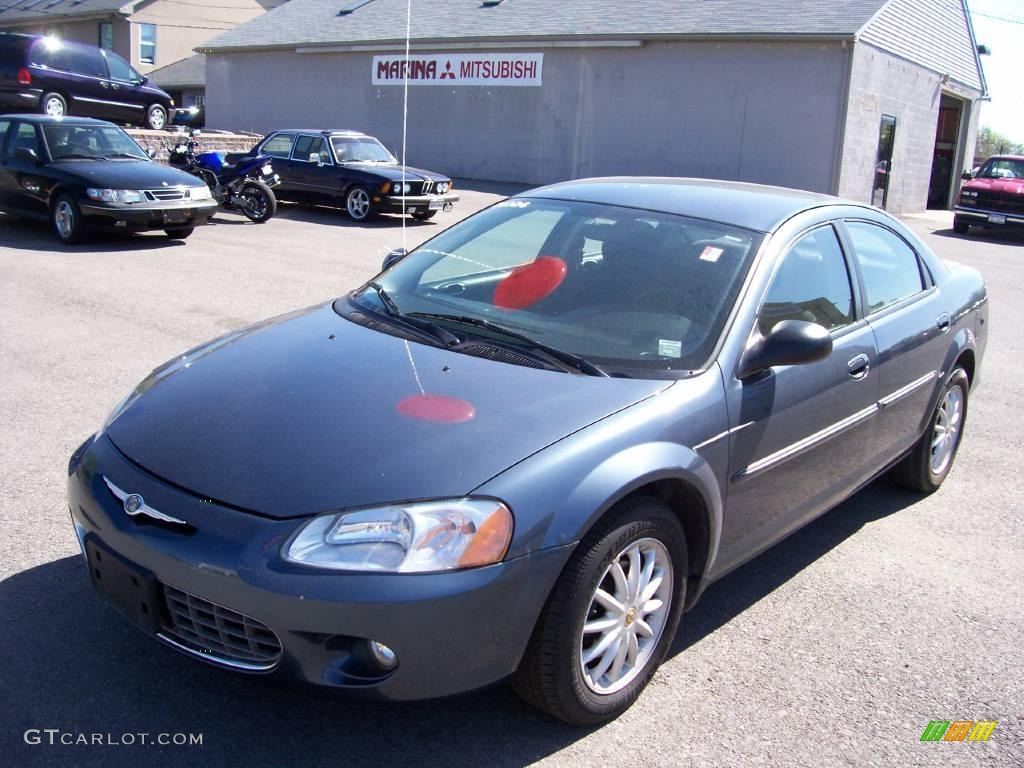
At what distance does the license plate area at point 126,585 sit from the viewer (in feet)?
8.85

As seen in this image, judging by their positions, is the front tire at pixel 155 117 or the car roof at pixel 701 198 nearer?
the car roof at pixel 701 198

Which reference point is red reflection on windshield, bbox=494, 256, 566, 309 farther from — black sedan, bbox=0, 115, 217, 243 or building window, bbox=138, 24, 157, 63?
building window, bbox=138, 24, 157, 63

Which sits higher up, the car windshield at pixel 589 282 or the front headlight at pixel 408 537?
the car windshield at pixel 589 282

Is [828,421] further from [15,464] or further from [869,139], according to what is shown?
[869,139]

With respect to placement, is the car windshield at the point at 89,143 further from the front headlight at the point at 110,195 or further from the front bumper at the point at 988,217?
the front bumper at the point at 988,217

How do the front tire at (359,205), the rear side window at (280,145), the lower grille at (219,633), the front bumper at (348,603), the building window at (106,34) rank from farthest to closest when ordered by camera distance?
1. the building window at (106,34)
2. the rear side window at (280,145)
3. the front tire at (359,205)
4. the lower grille at (219,633)
5. the front bumper at (348,603)

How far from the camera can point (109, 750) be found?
2682 mm

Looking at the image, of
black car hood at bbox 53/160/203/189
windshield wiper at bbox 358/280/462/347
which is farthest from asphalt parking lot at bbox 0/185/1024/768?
black car hood at bbox 53/160/203/189

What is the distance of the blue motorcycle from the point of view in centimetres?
1559

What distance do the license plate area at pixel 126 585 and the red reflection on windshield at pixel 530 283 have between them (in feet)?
5.35

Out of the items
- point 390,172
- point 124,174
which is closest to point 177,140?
point 390,172

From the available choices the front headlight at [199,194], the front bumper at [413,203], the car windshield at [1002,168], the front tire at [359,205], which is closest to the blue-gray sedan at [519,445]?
the front headlight at [199,194]

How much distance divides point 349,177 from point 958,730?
48.9ft

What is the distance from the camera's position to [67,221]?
1182 centimetres
